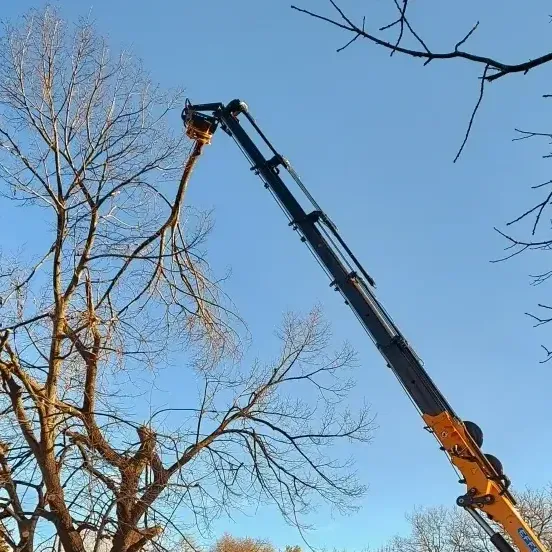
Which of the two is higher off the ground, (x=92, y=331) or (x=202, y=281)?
(x=202, y=281)

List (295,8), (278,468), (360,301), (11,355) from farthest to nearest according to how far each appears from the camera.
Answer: (278,468) → (360,301) → (11,355) → (295,8)

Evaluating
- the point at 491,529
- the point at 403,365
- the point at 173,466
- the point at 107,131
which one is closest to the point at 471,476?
the point at 491,529

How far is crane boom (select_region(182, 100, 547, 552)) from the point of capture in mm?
6852

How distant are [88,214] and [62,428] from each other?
8.67 feet

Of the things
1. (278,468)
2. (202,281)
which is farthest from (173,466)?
(202,281)

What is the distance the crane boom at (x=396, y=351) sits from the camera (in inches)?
270

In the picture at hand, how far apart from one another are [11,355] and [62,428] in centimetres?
101

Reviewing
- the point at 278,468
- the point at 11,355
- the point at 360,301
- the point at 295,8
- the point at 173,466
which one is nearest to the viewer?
the point at 295,8

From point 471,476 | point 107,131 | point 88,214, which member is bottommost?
point 471,476

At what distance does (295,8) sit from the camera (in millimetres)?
1954

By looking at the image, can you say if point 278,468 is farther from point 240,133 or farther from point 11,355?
point 240,133

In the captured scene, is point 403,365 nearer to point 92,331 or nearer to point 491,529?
point 491,529

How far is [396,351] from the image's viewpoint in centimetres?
758

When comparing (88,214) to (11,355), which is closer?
(11,355)
